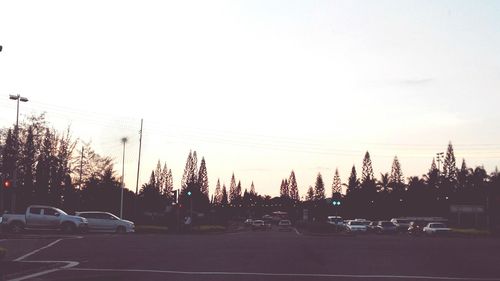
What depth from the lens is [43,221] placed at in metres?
40.1

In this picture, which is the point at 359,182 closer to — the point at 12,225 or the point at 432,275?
the point at 12,225

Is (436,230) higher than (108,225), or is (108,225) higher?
(436,230)

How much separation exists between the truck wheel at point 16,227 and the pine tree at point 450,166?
92.5 metres

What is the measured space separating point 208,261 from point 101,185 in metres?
59.8

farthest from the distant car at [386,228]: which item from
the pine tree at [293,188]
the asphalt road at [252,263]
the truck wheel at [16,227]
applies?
the pine tree at [293,188]

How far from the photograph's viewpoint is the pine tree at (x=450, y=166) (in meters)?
117

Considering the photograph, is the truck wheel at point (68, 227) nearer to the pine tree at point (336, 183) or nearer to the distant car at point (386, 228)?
the distant car at point (386, 228)

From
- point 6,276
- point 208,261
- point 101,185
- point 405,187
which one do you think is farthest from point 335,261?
point 405,187

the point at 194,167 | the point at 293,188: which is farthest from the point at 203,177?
the point at 293,188

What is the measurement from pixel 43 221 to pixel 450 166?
93.0 metres

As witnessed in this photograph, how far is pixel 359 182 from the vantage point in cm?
13675

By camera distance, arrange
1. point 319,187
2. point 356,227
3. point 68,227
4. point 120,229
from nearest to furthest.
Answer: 1. point 68,227
2. point 120,229
3. point 356,227
4. point 319,187

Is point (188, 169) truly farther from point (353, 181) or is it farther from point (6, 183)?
point (6, 183)

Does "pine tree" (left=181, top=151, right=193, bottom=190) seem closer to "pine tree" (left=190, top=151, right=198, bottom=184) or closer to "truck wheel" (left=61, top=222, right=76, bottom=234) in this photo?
"pine tree" (left=190, top=151, right=198, bottom=184)
